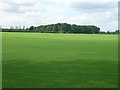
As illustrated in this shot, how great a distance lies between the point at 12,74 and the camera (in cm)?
770

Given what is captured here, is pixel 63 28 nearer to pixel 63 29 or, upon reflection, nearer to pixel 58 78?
pixel 63 29

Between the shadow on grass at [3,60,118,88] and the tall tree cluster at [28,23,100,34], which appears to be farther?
the tall tree cluster at [28,23,100,34]

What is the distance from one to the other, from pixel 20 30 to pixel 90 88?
78663mm

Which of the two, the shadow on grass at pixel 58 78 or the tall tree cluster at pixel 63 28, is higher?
the tall tree cluster at pixel 63 28

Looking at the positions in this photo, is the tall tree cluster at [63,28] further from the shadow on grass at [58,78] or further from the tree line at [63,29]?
the shadow on grass at [58,78]

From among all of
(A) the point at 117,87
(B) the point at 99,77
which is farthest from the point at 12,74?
(A) the point at 117,87

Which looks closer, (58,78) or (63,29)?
(58,78)

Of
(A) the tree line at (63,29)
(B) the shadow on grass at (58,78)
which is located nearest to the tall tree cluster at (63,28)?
(A) the tree line at (63,29)

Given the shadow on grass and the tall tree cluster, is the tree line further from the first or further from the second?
the shadow on grass

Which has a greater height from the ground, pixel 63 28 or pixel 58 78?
pixel 63 28

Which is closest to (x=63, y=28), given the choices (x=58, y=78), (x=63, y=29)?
(x=63, y=29)

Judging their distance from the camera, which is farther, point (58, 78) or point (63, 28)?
point (63, 28)

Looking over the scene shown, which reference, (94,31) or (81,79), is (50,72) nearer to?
(81,79)

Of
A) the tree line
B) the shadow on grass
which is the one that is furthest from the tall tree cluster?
the shadow on grass
